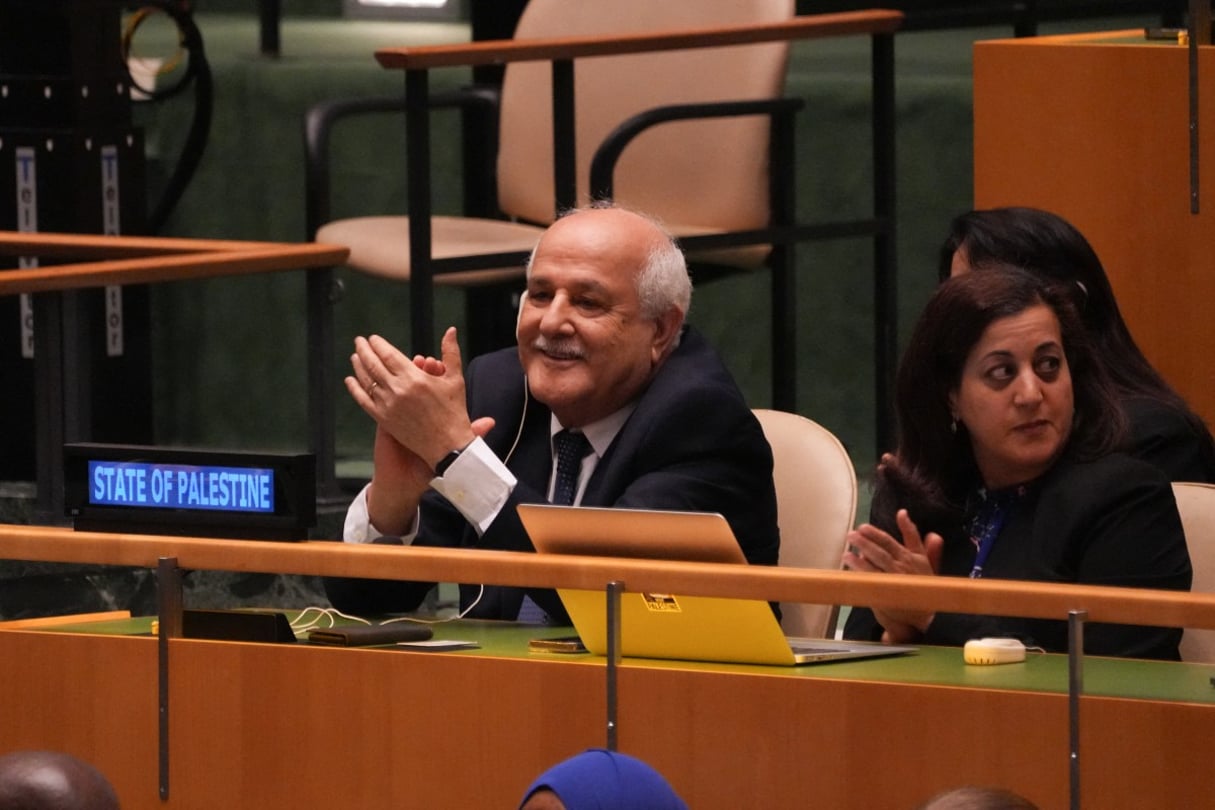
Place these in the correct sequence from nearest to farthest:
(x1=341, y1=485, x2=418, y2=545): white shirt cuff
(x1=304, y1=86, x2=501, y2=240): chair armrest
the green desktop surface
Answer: the green desktop surface → (x1=341, y1=485, x2=418, y2=545): white shirt cuff → (x1=304, y1=86, x2=501, y2=240): chair armrest

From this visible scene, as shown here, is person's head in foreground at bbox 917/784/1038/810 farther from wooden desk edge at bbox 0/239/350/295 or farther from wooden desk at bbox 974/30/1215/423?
wooden desk edge at bbox 0/239/350/295

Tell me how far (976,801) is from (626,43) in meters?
3.11

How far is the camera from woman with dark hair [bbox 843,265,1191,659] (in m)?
2.98

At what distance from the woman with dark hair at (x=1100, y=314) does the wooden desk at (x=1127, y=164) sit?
0.57 metres

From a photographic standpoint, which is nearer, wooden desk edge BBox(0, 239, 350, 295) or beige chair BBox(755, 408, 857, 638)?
beige chair BBox(755, 408, 857, 638)

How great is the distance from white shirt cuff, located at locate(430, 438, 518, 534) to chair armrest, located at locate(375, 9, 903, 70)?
5.96 feet

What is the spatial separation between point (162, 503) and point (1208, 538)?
1.27 meters

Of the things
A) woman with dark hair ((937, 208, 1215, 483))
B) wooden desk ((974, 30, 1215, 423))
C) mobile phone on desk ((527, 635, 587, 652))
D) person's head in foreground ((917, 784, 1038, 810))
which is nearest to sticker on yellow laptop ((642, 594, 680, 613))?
mobile phone on desk ((527, 635, 587, 652))

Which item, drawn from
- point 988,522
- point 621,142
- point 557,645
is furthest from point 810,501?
point 621,142

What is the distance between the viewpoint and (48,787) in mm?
2105

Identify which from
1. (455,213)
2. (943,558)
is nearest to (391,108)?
(455,213)

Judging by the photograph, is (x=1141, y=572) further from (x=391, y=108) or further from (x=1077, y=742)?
(x=391, y=108)

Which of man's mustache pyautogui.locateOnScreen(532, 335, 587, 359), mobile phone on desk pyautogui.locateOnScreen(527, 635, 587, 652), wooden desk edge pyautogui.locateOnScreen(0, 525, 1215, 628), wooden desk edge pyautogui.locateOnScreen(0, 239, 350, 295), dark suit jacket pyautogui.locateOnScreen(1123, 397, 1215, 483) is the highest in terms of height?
wooden desk edge pyautogui.locateOnScreen(0, 239, 350, 295)

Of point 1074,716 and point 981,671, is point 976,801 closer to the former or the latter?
point 1074,716
